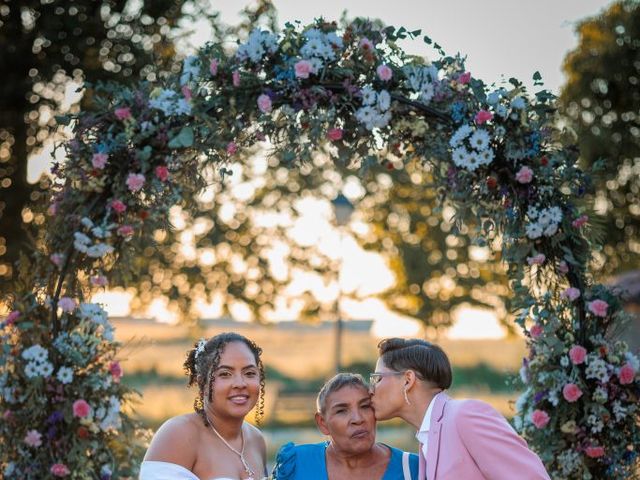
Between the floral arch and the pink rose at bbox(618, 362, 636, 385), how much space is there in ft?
0.03

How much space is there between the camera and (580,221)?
19.9ft

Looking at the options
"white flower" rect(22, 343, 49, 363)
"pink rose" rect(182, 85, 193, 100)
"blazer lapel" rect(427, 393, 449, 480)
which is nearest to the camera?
"blazer lapel" rect(427, 393, 449, 480)

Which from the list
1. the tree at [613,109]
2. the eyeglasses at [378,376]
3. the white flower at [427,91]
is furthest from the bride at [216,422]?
the tree at [613,109]

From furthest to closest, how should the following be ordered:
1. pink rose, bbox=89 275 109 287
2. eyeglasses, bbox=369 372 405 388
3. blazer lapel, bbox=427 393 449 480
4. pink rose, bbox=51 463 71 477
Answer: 1. pink rose, bbox=89 275 109 287
2. pink rose, bbox=51 463 71 477
3. eyeglasses, bbox=369 372 405 388
4. blazer lapel, bbox=427 393 449 480

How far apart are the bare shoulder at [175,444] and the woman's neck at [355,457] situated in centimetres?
69

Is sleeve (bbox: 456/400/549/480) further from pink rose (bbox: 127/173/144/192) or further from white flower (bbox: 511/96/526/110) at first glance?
pink rose (bbox: 127/173/144/192)

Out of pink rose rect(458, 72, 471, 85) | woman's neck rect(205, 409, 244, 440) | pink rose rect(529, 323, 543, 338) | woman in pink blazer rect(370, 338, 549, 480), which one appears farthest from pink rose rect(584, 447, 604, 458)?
pink rose rect(458, 72, 471, 85)

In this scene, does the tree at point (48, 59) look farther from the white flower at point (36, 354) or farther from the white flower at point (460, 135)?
the white flower at point (460, 135)

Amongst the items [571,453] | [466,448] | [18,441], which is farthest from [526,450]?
[18,441]

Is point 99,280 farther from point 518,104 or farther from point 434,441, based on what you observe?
point 518,104

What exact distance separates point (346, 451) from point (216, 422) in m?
0.72

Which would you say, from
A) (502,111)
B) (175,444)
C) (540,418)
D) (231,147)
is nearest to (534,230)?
(502,111)

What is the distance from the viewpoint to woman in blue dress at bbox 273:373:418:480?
4.59 m

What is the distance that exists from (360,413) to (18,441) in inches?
95.5
